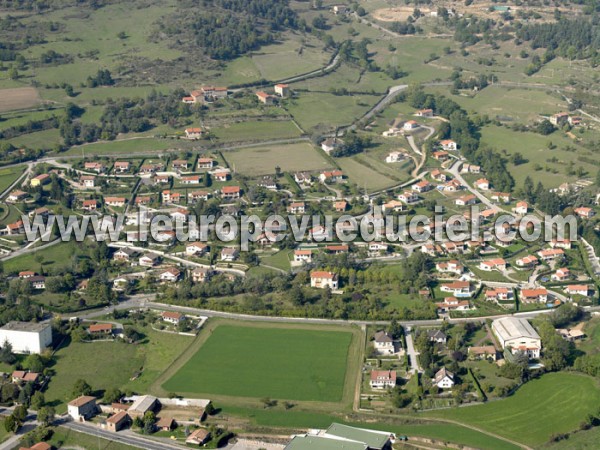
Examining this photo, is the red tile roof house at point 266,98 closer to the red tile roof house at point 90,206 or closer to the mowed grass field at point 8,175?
the mowed grass field at point 8,175

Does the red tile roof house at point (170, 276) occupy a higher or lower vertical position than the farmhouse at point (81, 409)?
lower

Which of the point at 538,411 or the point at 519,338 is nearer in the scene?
the point at 538,411

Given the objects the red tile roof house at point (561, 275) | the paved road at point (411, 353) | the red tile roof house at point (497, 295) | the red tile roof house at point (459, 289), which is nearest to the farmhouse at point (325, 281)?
the red tile roof house at point (459, 289)

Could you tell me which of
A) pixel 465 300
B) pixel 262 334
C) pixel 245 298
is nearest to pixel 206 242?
pixel 245 298

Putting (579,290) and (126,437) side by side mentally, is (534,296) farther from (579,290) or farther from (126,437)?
(126,437)

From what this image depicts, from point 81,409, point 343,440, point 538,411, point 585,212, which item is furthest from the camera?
point 585,212

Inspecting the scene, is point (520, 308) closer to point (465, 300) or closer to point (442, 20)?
point (465, 300)

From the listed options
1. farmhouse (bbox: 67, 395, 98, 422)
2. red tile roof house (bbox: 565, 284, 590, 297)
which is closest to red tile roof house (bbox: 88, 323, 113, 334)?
farmhouse (bbox: 67, 395, 98, 422)

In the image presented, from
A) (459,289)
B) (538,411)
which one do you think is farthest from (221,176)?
(538,411)
